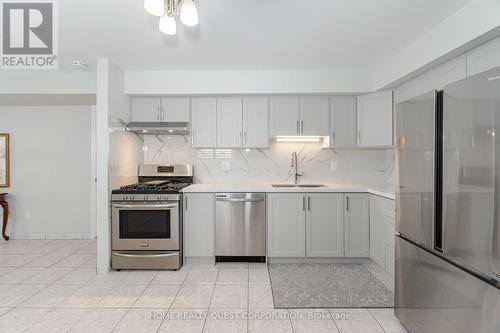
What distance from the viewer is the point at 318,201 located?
329cm

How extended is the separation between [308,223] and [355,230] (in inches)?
22.4

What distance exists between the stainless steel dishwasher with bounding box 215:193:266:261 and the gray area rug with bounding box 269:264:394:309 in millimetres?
358

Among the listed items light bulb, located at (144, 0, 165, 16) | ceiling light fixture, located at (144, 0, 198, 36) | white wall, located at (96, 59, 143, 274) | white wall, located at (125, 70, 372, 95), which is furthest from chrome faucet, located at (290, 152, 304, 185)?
light bulb, located at (144, 0, 165, 16)

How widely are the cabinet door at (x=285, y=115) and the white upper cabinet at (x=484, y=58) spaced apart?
1.83m

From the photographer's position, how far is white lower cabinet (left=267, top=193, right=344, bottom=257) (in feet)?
10.8

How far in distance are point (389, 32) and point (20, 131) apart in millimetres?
5231

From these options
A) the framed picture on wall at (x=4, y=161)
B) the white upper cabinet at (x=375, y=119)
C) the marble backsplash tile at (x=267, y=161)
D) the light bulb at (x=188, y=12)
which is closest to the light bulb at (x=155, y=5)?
the light bulb at (x=188, y=12)

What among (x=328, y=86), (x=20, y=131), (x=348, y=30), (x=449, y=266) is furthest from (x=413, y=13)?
(x=20, y=131)

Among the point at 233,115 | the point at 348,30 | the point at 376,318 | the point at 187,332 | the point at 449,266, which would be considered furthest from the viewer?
the point at 233,115

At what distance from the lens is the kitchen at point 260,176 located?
1631 millimetres

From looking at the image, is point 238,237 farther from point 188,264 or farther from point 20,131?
point 20,131

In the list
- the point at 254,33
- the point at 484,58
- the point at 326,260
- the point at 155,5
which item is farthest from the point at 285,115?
the point at 155,5

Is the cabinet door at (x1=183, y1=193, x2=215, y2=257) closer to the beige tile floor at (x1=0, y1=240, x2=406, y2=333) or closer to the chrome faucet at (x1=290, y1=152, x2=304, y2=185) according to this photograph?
the beige tile floor at (x1=0, y1=240, x2=406, y2=333)

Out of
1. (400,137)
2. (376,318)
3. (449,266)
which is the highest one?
(400,137)
